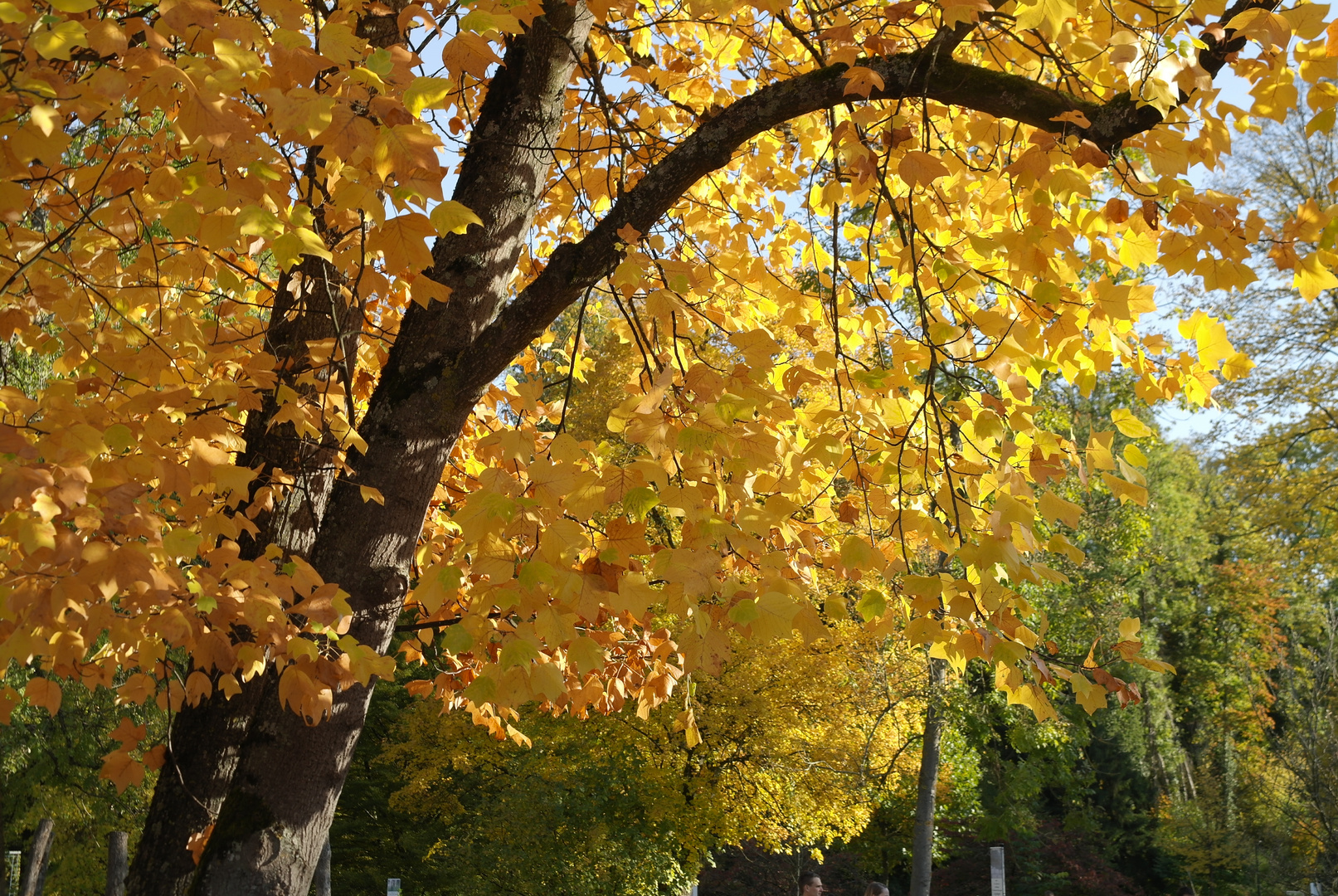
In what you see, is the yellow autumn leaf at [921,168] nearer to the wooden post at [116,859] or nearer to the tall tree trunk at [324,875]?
the tall tree trunk at [324,875]

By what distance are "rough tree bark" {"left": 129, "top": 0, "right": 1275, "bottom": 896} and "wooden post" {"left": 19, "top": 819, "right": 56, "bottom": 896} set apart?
13626 mm

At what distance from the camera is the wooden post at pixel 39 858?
13719mm

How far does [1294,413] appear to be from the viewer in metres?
14.0

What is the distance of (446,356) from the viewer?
2943mm

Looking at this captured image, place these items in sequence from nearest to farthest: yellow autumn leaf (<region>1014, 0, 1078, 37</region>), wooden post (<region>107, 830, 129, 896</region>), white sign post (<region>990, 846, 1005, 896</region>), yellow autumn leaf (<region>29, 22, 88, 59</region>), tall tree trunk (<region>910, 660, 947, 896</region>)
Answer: yellow autumn leaf (<region>29, 22, 88, 59</region>) → yellow autumn leaf (<region>1014, 0, 1078, 37</region>) → wooden post (<region>107, 830, 129, 896</region>) → tall tree trunk (<region>910, 660, 947, 896</region>) → white sign post (<region>990, 846, 1005, 896</region>)

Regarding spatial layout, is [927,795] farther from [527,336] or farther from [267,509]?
[527,336]

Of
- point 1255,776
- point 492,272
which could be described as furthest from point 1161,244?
point 1255,776

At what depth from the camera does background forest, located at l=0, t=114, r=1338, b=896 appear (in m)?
10.3

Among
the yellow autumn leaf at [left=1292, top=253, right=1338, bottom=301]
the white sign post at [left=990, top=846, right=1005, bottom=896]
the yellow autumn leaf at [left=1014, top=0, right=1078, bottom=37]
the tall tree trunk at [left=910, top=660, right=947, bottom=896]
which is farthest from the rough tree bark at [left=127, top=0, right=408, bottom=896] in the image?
the white sign post at [left=990, top=846, right=1005, bottom=896]

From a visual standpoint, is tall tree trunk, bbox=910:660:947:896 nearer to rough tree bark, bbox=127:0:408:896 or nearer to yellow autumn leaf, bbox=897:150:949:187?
rough tree bark, bbox=127:0:408:896

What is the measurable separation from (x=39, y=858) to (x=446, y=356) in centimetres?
1545

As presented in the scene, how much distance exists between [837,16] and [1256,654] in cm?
2478

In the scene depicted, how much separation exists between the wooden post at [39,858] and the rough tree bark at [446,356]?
44.7ft

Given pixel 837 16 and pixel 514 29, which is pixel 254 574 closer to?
pixel 514 29
